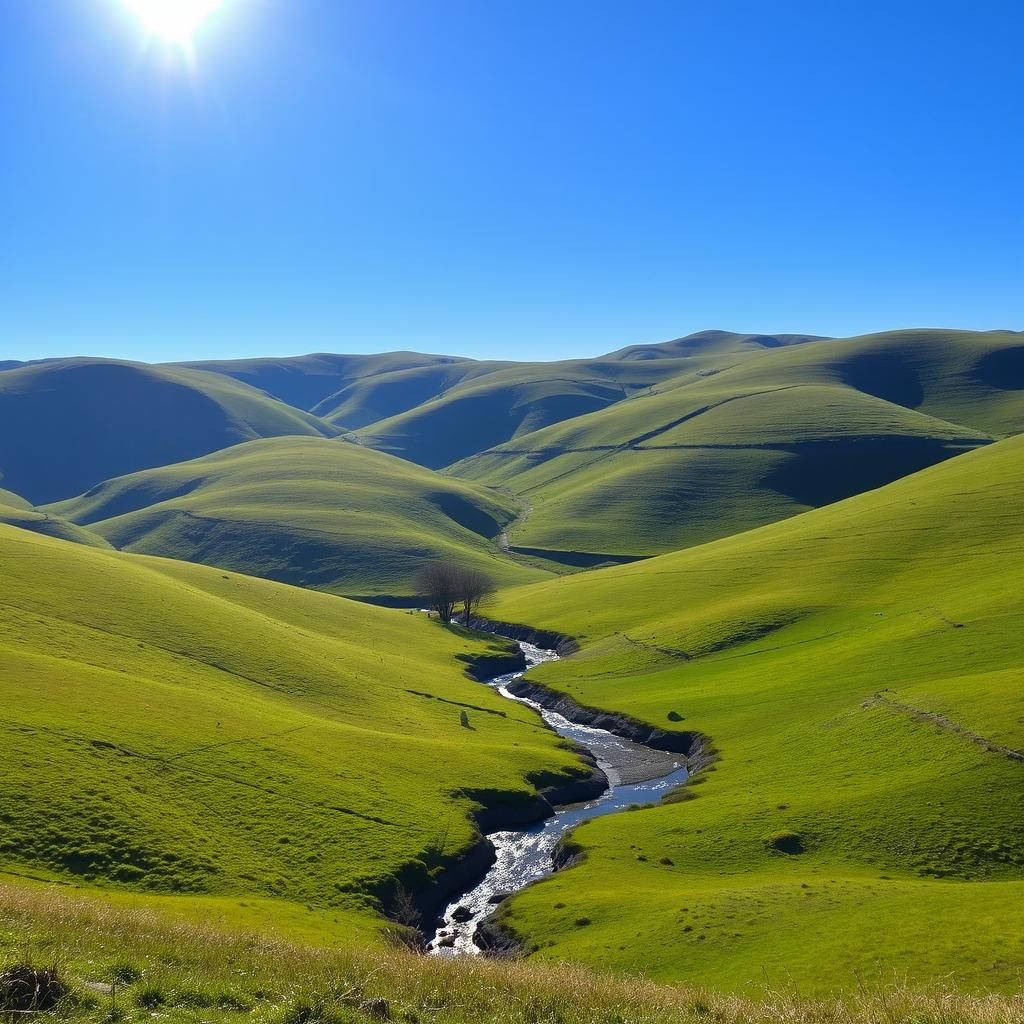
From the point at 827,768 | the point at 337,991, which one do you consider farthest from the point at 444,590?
the point at 337,991

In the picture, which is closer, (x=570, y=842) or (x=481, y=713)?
(x=570, y=842)

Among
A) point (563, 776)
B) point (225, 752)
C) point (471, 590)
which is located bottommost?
point (563, 776)

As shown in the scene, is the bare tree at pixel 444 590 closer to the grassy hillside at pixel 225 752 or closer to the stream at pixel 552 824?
the grassy hillside at pixel 225 752

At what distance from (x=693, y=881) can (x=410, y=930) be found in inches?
644

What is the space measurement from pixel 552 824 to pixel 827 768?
20.9m

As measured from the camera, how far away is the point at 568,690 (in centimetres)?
9306

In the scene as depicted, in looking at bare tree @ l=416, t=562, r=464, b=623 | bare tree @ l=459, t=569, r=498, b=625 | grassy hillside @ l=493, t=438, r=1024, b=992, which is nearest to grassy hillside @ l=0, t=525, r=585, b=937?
grassy hillside @ l=493, t=438, r=1024, b=992

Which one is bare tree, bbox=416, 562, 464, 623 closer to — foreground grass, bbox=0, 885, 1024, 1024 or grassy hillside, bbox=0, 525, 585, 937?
grassy hillside, bbox=0, 525, 585, 937

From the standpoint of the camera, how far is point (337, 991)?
16.4 m

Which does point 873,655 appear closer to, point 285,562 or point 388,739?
point 388,739

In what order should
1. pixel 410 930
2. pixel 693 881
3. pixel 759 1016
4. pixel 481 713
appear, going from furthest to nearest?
pixel 481 713 < pixel 693 881 < pixel 410 930 < pixel 759 1016

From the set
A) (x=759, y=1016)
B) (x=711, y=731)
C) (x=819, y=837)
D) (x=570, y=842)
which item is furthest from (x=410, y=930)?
(x=711, y=731)

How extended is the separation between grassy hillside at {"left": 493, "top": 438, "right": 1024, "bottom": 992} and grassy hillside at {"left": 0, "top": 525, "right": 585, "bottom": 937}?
11034 mm

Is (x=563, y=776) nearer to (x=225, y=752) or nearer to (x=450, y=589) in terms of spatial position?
(x=225, y=752)
